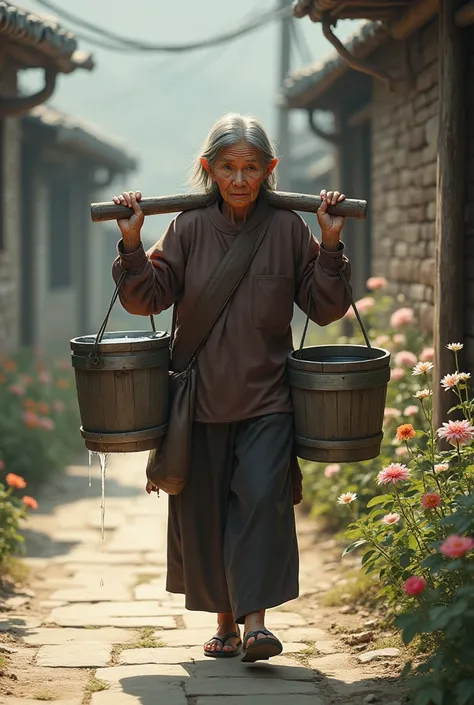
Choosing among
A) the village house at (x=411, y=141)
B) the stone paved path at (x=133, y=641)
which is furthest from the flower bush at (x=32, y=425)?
the village house at (x=411, y=141)

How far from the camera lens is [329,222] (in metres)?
4.23

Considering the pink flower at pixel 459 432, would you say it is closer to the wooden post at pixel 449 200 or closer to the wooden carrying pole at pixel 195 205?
the wooden carrying pole at pixel 195 205

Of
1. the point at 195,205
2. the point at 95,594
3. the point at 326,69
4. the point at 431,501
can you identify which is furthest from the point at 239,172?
the point at 326,69

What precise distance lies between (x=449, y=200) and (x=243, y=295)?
1551 mm

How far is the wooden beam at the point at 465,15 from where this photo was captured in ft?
16.7

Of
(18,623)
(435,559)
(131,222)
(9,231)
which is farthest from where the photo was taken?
(9,231)

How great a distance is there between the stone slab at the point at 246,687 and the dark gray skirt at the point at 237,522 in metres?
0.23

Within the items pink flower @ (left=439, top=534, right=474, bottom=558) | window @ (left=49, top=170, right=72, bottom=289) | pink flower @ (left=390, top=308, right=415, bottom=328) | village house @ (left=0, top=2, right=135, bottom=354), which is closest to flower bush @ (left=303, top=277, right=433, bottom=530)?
pink flower @ (left=390, top=308, right=415, bottom=328)

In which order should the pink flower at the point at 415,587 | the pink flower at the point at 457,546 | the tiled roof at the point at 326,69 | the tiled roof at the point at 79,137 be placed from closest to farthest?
the pink flower at the point at 457,546, the pink flower at the point at 415,587, the tiled roof at the point at 326,69, the tiled roof at the point at 79,137

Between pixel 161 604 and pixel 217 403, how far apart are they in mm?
1653

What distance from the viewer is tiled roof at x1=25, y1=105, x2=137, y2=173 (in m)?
12.6

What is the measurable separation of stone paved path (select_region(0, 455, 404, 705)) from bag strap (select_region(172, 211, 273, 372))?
3.93ft

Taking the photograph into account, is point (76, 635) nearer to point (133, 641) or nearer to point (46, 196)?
point (133, 641)

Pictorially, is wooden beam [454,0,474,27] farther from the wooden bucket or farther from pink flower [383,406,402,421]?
pink flower [383,406,402,421]
